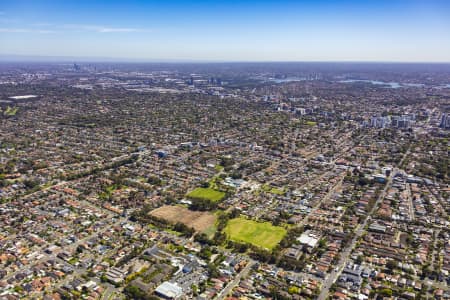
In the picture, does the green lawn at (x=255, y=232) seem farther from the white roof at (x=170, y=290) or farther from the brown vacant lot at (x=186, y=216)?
the white roof at (x=170, y=290)

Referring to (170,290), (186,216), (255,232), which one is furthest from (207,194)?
(170,290)

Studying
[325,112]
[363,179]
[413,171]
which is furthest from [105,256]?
[325,112]

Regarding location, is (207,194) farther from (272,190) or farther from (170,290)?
(170,290)

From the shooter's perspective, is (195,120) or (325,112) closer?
(195,120)

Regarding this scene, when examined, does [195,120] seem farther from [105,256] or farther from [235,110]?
[105,256]

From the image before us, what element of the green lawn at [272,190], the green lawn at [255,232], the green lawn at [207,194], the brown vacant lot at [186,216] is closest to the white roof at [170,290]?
the green lawn at [255,232]

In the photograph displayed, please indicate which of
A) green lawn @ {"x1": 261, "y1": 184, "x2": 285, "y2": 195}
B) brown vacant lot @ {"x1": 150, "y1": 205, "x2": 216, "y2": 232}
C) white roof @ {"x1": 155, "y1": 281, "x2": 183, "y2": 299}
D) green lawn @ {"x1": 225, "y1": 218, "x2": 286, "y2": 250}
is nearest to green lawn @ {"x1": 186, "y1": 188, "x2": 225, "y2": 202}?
brown vacant lot @ {"x1": 150, "y1": 205, "x2": 216, "y2": 232}

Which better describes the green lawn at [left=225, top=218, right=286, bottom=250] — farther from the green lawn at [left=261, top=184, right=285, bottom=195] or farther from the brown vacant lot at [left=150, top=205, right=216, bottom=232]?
the green lawn at [left=261, top=184, right=285, bottom=195]

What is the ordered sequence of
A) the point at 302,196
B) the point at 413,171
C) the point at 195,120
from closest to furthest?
the point at 302,196 → the point at 413,171 → the point at 195,120
